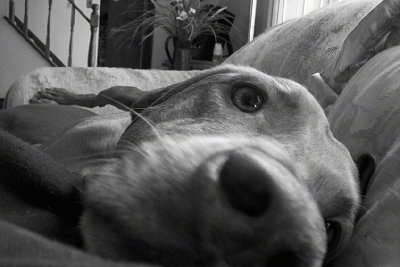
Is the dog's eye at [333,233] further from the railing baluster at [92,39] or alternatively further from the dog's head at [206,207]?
the railing baluster at [92,39]

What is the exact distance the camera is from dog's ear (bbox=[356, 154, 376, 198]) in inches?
52.5

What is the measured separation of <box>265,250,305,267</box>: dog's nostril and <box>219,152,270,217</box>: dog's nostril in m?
0.09

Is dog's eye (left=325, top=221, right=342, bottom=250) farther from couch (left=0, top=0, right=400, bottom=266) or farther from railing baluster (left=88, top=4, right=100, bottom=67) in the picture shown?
railing baluster (left=88, top=4, right=100, bottom=67)

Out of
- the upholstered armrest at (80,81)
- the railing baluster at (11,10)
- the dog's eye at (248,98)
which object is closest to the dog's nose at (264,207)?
the dog's eye at (248,98)

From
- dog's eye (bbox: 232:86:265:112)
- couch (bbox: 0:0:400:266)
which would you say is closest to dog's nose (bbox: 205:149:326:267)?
couch (bbox: 0:0:400:266)

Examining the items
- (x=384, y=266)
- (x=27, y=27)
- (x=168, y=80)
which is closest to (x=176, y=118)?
(x=384, y=266)

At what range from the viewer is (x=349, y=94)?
165 centimetres

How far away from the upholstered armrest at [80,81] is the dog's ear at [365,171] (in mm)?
2124

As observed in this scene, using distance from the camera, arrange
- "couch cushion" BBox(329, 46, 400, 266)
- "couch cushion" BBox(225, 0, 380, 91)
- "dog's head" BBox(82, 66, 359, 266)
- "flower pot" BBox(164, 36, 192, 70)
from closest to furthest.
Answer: "dog's head" BBox(82, 66, 359, 266)
"couch cushion" BBox(329, 46, 400, 266)
"couch cushion" BBox(225, 0, 380, 91)
"flower pot" BBox(164, 36, 192, 70)

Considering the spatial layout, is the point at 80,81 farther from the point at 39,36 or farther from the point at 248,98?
the point at 39,36

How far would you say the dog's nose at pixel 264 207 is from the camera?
713 mm

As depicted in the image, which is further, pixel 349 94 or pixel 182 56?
pixel 182 56

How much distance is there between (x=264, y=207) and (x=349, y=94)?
3.29ft

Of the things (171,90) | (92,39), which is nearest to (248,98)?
(171,90)
